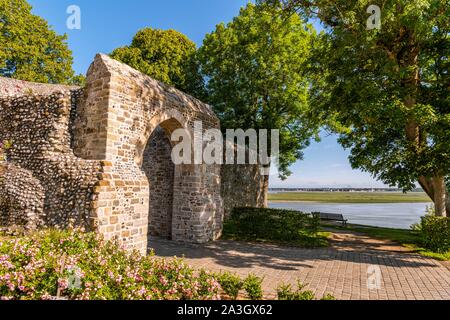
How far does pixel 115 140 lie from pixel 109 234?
282 cm

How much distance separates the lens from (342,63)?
1079 cm

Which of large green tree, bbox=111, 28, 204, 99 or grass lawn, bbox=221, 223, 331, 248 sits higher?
large green tree, bbox=111, 28, 204, 99

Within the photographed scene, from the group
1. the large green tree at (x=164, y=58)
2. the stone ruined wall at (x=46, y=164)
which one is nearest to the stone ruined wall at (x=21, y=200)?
the stone ruined wall at (x=46, y=164)

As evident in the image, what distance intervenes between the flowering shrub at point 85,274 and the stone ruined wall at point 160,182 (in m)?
6.96

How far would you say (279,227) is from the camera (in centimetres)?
1252

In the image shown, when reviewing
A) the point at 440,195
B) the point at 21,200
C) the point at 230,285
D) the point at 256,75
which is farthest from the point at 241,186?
the point at 230,285

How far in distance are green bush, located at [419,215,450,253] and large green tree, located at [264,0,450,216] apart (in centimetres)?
95

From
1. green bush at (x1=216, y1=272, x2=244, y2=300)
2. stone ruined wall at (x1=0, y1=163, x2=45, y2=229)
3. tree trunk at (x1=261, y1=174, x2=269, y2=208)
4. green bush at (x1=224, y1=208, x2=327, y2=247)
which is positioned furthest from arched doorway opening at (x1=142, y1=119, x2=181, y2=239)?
tree trunk at (x1=261, y1=174, x2=269, y2=208)

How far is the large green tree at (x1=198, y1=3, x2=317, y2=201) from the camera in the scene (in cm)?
1784

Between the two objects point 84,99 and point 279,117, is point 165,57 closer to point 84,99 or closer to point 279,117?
point 279,117

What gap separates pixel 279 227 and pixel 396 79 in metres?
7.70

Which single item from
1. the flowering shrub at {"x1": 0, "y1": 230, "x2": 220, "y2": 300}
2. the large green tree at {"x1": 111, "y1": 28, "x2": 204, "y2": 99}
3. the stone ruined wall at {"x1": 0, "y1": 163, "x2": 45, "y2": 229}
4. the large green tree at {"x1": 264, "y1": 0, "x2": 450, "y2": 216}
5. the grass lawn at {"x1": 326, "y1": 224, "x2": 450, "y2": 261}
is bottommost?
the grass lawn at {"x1": 326, "y1": 224, "x2": 450, "y2": 261}

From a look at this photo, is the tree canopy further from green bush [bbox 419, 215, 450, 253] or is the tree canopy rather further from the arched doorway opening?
green bush [bbox 419, 215, 450, 253]
